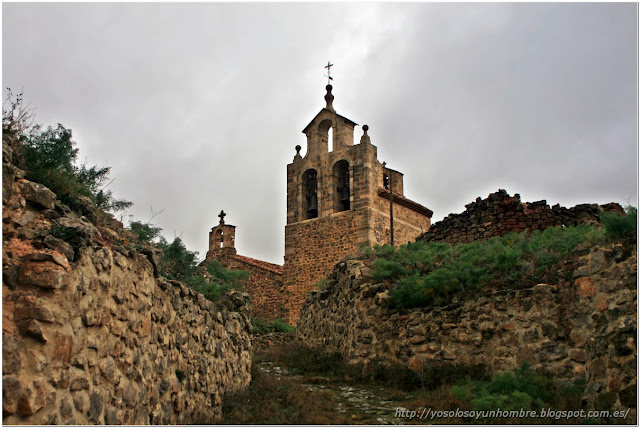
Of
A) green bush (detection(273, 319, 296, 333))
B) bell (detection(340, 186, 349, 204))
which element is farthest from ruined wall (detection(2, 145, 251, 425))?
bell (detection(340, 186, 349, 204))

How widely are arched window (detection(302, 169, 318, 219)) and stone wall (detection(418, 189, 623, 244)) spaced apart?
12.1 meters

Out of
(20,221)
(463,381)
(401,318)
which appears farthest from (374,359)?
(20,221)

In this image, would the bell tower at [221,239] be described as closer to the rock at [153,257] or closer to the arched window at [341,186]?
the arched window at [341,186]

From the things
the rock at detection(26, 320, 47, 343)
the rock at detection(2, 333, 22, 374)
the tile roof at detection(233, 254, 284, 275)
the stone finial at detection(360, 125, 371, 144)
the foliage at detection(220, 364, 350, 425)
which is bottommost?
the foliage at detection(220, 364, 350, 425)

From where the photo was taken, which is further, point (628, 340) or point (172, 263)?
point (172, 263)

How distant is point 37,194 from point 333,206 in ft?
79.2

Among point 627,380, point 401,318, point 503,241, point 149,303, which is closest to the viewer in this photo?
point 627,380

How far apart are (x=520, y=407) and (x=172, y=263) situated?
5.27m

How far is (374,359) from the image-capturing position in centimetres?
1230

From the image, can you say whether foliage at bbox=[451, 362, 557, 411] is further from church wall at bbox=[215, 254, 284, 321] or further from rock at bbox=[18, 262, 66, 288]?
church wall at bbox=[215, 254, 284, 321]

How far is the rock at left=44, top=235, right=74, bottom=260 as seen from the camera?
4648 mm

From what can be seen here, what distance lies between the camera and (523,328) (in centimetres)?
992

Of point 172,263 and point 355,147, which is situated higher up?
point 355,147

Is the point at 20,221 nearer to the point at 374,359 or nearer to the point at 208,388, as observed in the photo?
the point at 208,388
